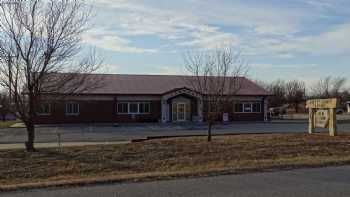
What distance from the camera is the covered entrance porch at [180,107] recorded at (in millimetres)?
47188

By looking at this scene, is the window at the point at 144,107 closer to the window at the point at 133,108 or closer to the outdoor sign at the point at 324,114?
the window at the point at 133,108

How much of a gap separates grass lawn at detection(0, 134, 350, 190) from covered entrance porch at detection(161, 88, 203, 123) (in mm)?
29804

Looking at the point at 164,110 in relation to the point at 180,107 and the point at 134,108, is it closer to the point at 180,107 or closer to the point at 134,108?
the point at 180,107

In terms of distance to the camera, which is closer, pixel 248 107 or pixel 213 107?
pixel 213 107

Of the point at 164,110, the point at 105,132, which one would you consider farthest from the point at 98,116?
the point at 105,132

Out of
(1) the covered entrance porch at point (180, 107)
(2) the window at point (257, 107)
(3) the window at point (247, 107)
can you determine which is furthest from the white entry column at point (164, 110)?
(2) the window at point (257, 107)

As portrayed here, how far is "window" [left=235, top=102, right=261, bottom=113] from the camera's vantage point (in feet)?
163

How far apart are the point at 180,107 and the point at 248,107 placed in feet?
25.1

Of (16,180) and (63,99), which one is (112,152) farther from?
(16,180)

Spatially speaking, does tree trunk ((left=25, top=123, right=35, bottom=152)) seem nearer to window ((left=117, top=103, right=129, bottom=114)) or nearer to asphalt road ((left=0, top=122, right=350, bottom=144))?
asphalt road ((left=0, top=122, right=350, bottom=144))

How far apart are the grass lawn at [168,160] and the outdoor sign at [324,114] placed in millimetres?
2431

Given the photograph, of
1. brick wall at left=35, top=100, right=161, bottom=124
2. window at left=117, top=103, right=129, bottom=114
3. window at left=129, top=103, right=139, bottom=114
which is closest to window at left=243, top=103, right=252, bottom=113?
brick wall at left=35, top=100, right=161, bottom=124

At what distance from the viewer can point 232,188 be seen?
26.3 feet

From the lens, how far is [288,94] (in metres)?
98.4
